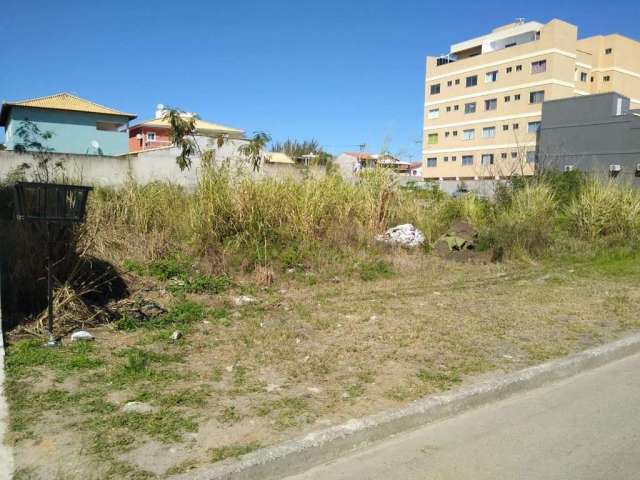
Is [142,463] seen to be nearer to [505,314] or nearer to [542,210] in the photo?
[505,314]

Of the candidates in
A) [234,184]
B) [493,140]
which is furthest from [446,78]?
[234,184]

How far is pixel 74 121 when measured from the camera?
143 ft

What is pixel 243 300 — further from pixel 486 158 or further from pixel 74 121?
pixel 486 158

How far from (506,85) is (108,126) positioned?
4405cm

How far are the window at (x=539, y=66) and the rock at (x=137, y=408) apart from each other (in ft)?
206

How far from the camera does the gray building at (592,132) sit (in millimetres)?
40094

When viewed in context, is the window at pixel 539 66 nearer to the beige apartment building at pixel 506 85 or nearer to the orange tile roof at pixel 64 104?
the beige apartment building at pixel 506 85

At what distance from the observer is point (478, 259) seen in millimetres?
11914

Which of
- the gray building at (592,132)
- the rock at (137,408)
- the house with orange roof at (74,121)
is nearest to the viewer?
the rock at (137,408)

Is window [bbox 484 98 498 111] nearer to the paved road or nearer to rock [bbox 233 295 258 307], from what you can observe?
rock [bbox 233 295 258 307]

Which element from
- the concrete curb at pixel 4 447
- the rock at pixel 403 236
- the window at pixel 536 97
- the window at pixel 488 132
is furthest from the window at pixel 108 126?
the concrete curb at pixel 4 447

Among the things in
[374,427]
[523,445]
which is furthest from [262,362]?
[523,445]

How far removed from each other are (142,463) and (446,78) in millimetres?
73905

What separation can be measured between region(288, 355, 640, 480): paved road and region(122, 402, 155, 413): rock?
1.25 m
